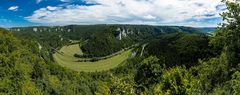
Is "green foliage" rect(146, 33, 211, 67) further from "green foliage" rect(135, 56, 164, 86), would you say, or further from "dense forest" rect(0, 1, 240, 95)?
"green foliage" rect(135, 56, 164, 86)

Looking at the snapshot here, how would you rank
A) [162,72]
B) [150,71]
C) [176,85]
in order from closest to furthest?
[176,85]
[162,72]
[150,71]

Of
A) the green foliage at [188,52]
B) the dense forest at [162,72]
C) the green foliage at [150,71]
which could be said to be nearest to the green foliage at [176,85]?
the dense forest at [162,72]

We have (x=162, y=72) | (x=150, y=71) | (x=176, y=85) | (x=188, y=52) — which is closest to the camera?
(x=176, y=85)

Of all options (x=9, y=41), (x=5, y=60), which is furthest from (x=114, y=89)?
(x=9, y=41)

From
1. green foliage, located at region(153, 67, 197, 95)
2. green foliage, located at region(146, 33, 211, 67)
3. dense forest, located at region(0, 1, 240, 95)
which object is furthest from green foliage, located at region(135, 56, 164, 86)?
green foliage, located at region(146, 33, 211, 67)

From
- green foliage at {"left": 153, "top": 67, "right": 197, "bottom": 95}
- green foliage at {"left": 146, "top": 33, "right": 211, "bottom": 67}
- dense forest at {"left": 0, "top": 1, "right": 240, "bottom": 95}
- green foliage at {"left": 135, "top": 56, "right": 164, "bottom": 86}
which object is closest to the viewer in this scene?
green foliage at {"left": 153, "top": 67, "right": 197, "bottom": 95}

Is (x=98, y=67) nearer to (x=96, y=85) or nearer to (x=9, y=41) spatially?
(x=96, y=85)

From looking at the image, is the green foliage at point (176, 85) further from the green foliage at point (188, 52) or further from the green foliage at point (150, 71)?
the green foliage at point (188, 52)

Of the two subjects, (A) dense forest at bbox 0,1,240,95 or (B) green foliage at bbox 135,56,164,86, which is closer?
(A) dense forest at bbox 0,1,240,95

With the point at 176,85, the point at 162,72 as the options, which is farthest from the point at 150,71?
the point at 176,85

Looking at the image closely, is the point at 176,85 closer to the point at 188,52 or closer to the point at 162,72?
the point at 162,72

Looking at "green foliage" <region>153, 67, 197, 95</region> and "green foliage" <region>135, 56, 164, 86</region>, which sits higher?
"green foliage" <region>153, 67, 197, 95</region>
